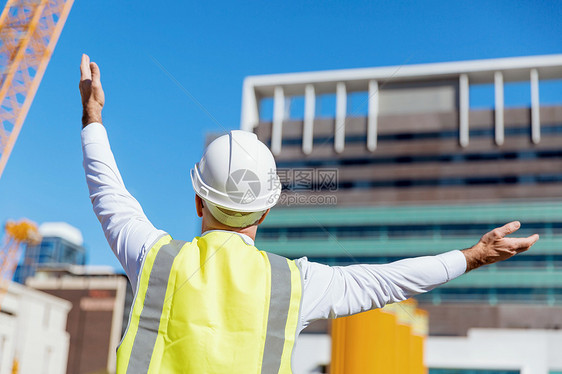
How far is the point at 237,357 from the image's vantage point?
2.04m

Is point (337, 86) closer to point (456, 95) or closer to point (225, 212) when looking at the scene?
point (456, 95)

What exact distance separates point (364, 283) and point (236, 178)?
0.58 metres

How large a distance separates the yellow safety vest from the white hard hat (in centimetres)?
16

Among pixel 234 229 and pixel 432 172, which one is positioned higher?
pixel 432 172

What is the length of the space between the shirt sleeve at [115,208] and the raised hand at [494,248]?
3.61ft

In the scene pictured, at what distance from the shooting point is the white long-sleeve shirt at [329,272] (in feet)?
7.29

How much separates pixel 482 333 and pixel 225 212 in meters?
40.7

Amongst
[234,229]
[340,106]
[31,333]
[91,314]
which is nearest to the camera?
[234,229]

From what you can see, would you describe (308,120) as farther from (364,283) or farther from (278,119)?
(364,283)

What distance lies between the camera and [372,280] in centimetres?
224

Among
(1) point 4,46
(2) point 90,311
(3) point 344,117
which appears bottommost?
(2) point 90,311

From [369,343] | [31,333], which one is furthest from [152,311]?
[31,333]

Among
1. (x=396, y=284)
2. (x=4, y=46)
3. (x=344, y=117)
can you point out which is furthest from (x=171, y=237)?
(x=344, y=117)

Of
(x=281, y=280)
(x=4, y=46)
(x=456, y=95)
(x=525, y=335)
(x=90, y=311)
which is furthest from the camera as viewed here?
(x=90, y=311)
